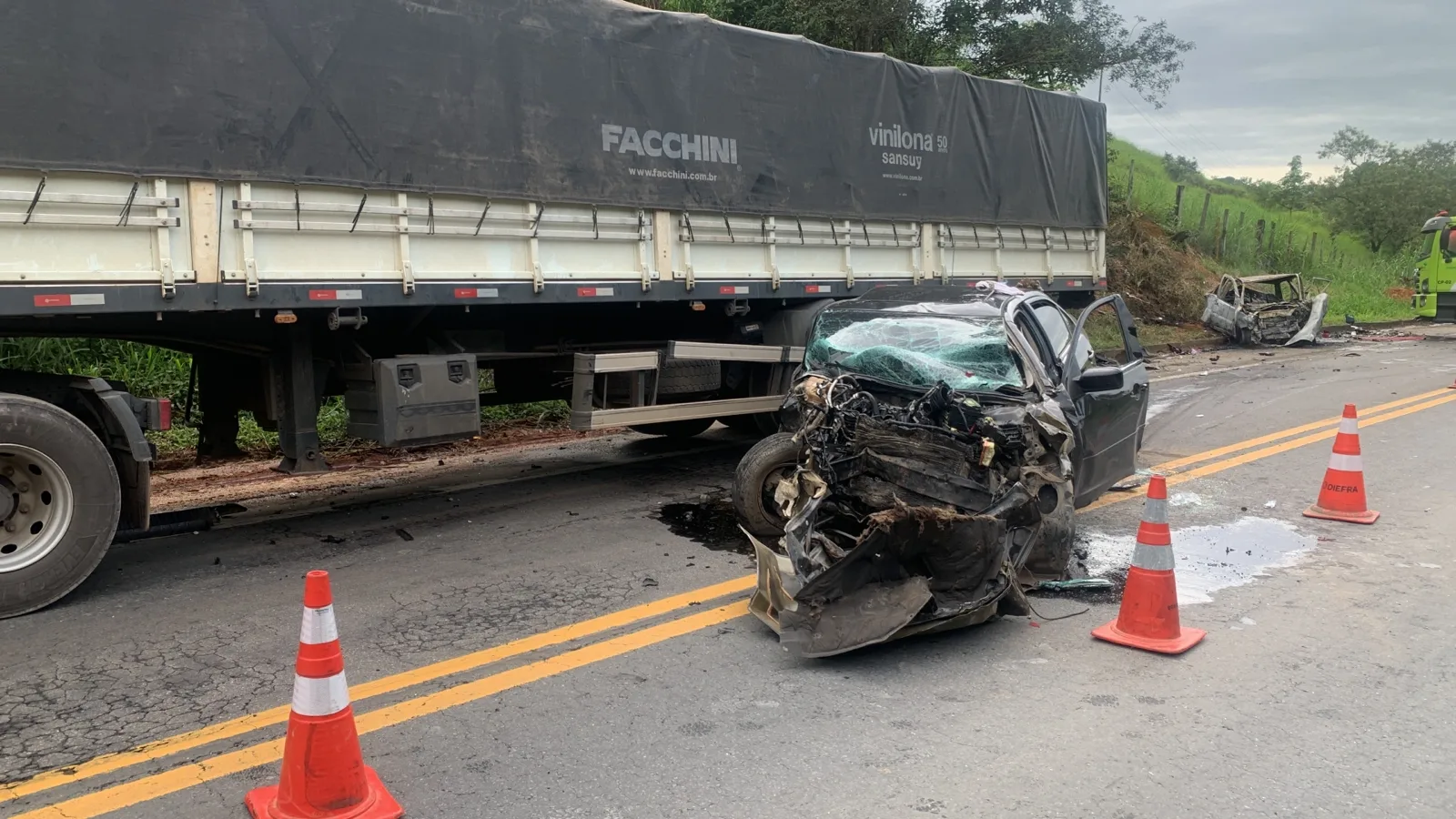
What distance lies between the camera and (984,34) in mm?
18141

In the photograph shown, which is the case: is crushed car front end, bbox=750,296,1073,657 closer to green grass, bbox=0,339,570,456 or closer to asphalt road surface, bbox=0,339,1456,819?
asphalt road surface, bbox=0,339,1456,819

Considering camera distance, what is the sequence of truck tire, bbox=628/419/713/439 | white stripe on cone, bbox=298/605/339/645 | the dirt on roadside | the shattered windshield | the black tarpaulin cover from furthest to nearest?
truck tire, bbox=628/419/713/439 < the dirt on roadside < the shattered windshield < the black tarpaulin cover < white stripe on cone, bbox=298/605/339/645

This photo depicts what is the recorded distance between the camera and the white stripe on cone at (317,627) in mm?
3002

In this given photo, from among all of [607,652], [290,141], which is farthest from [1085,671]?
[290,141]

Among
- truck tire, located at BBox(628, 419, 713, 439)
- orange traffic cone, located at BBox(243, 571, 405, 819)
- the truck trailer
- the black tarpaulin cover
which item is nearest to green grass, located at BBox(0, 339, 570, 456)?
truck tire, located at BBox(628, 419, 713, 439)

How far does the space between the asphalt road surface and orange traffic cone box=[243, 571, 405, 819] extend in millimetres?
271

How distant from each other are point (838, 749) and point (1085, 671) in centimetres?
134

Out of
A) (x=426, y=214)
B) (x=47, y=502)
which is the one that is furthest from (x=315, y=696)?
(x=426, y=214)

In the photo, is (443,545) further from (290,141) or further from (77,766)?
(77,766)

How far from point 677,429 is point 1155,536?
6.22 meters

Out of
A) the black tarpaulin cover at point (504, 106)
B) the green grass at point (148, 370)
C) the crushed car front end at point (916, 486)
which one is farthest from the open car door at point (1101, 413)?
the green grass at point (148, 370)

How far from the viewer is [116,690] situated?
13.6 ft

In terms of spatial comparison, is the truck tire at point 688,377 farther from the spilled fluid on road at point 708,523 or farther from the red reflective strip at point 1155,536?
the red reflective strip at point 1155,536

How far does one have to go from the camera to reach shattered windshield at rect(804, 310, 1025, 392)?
5785 millimetres
